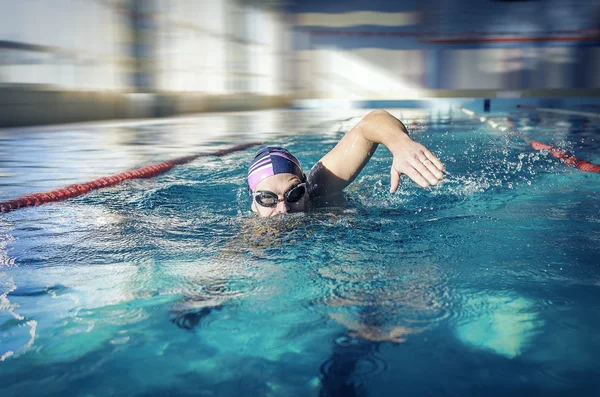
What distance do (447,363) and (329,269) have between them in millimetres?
662

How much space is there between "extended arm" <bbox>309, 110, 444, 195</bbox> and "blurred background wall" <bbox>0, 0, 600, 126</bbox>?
Answer: 919cm

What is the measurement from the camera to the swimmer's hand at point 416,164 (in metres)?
1.88

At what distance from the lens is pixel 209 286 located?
1658 millimetres

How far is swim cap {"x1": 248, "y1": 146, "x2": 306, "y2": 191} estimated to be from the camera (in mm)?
2461

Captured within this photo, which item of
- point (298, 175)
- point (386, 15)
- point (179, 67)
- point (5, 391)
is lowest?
point (5, 391)

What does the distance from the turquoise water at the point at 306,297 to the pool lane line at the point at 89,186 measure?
5.9 inches

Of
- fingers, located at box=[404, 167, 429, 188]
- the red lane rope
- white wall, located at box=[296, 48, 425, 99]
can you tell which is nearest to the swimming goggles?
fingers, located at box=[404, 167, 429, 188]

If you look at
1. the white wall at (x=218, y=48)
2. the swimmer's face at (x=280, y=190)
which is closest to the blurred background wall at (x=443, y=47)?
the white wall at (x=218, y=48)

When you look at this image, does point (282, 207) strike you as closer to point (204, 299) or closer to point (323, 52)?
point (204, 299)

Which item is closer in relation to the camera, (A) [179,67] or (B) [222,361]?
(B) [222,361]

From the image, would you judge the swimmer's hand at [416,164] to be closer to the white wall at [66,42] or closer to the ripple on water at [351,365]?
the ripple on water at [351,365]

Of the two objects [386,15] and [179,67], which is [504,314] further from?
[386,15]

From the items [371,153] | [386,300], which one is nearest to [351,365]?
[386,300]

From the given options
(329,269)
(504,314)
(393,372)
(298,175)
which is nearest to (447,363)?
(393,372)
